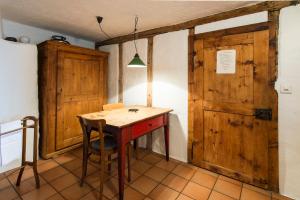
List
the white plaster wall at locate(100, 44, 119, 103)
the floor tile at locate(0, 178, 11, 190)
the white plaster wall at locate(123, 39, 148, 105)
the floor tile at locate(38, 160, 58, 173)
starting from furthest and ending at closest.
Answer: the white plaster wall at locate(100, 44, 119, 103) < the white plaster wall at locate(123, 39, 148, 105) < the floor tile at locate(38, 160, 58, 173) < the floor tile at locate(0, 178, 11, 190)

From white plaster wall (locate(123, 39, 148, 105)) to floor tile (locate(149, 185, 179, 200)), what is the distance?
1.54 meters

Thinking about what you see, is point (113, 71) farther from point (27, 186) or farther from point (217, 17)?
point (27, 186)

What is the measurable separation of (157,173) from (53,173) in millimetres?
1454

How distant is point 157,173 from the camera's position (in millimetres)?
2488

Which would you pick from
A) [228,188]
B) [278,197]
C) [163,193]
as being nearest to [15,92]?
[163,193]

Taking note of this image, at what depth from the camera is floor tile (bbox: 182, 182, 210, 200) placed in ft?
6.60

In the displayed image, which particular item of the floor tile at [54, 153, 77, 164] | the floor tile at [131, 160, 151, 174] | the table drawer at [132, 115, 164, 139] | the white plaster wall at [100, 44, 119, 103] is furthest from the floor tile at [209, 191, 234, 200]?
the white plaster wall at [100, 44, 119, 103]

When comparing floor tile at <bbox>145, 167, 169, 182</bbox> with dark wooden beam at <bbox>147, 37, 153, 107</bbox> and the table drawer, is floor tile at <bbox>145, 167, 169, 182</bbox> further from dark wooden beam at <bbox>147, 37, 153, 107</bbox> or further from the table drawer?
dark wooden beam at <bbox>147, 37, 153, 107</bbox>

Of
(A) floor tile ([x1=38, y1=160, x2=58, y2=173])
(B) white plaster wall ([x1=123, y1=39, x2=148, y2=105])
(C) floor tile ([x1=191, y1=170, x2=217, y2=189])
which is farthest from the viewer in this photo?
(B) white plaster wall ([x1=123, y1=39, x2=148, y2=105])

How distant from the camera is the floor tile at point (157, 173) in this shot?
2.38 metres

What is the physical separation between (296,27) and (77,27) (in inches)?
121

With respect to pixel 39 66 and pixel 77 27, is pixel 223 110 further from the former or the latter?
pixel 39 66

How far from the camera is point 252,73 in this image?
7.02 feet

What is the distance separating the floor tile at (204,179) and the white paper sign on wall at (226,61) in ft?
4.69
